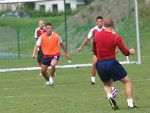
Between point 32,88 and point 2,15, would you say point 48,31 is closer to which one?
point 32,88

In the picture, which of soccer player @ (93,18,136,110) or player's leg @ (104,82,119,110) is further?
soccer player @ (93,18,136,110)

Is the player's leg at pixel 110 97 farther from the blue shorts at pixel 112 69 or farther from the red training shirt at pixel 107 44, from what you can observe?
the red training shirt at pixel 107 44

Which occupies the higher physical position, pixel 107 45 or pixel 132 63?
pixel 107 45

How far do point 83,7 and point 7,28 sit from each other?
742 centimetres

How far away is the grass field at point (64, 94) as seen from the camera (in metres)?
13.3

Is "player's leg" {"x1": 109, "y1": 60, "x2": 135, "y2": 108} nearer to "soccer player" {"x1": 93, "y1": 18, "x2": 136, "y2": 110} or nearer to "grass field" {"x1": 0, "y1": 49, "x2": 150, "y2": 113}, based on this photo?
"soccer player" {"x1": 93, "y1": 18, "x2": 136, "y2": 110}

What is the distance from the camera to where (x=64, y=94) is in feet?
53.7

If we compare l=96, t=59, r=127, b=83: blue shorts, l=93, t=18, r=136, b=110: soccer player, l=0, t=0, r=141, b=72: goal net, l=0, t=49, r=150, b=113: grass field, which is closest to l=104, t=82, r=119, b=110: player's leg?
l=93, t=18, r=136, b=110: soccer player

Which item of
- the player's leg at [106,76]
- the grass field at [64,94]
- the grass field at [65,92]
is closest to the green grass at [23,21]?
the grass field at [65,92]

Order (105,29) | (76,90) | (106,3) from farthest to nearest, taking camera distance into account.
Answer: (106,3)
(76,90)
(105,29)

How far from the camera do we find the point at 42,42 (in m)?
19.5

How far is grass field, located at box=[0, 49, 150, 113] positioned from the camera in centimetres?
1327

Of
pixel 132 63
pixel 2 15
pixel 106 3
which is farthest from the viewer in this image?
pixel 106 3

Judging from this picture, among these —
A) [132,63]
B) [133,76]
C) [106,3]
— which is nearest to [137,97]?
[133,76]
